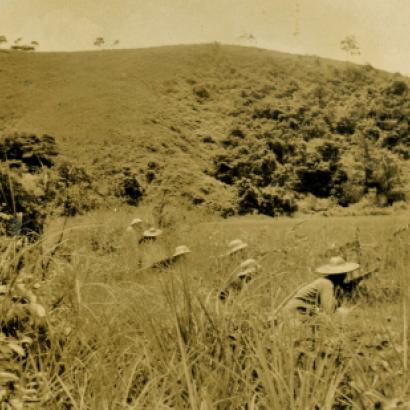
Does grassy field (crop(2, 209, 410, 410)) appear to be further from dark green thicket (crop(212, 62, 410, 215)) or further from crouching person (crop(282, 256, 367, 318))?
dark green thicket (crop(212, 62, 410, 215))

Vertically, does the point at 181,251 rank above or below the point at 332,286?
above

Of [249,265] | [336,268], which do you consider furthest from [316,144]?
[249,265]

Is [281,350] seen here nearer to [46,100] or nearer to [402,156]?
[402,156]

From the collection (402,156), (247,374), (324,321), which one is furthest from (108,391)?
(402,156)

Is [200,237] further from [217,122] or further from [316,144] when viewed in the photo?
[217,122]

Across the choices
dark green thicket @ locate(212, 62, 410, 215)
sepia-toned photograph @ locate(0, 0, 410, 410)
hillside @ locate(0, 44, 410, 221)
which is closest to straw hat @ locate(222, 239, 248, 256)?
sepia-toned photograph @ locate(0, 0, 410, 410)

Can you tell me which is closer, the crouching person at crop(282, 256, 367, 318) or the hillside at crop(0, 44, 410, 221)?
the crouching person at crop(282, 256, 367, 318)

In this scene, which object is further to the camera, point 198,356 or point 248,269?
point 248,269

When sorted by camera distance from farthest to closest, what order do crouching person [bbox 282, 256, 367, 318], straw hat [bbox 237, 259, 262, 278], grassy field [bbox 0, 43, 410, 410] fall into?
crouching person [bbox 282, 256, 367, 318], straw hat [bbox 237, 259, 262, 278], grassy field [bbox 0, 43, 410, 410]

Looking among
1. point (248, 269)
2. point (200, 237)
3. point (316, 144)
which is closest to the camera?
point (248, 269)

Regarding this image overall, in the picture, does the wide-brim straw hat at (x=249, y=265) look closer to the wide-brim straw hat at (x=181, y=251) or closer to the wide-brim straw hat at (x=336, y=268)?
the wide-brim straw hat at (x=181, y=251)
